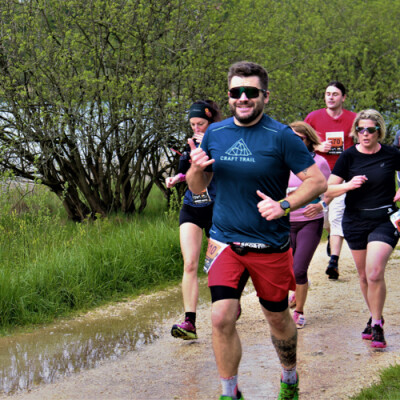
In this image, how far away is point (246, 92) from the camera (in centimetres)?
423

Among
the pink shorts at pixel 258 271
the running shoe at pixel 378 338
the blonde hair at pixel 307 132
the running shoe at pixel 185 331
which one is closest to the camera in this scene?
the pink shorts at pixel 258 271

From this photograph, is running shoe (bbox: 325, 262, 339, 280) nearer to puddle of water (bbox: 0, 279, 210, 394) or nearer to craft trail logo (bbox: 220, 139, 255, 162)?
puddle of water (bbox: 0, 279, 210, 394)

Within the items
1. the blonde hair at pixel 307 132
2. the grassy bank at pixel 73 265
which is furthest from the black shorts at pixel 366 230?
the grassy bank at pixel 73 265

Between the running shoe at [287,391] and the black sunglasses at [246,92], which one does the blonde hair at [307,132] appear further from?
the running shoe at [287,391]

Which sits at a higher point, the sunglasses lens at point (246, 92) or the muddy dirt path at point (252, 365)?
the sunglasses lens at point (246, 92)

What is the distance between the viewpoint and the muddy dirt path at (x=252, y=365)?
4.84m

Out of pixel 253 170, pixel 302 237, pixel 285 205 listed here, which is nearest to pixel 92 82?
pixel 302 237

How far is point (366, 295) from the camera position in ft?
19.6

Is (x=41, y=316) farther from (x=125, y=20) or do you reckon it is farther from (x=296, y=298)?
(x=125, y=20)

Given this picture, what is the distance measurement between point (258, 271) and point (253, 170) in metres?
0.62

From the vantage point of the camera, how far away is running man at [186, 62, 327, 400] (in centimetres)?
409

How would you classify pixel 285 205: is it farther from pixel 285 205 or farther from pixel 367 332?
pixel 367 332

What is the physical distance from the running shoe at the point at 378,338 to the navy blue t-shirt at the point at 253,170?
71.1 inches

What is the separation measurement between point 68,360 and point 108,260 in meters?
2.36
